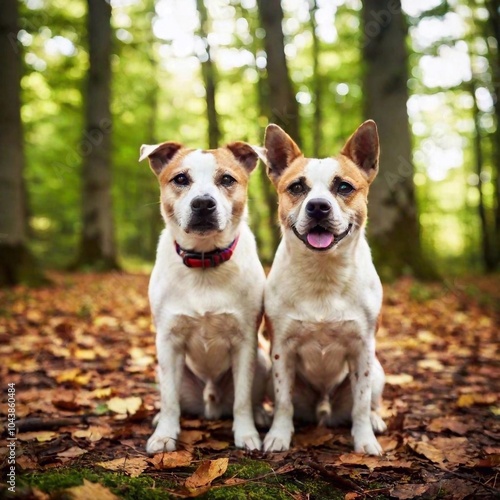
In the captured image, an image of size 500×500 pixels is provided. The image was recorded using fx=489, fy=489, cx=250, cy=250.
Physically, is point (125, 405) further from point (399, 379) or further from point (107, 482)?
point (399, 379)

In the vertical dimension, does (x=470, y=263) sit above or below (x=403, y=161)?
below

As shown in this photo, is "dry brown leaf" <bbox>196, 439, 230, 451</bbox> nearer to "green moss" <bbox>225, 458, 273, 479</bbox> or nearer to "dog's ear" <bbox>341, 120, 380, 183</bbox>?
"green moss" <bbox>225, 458, 273, 479</bbox>

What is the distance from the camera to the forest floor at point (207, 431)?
2363mm

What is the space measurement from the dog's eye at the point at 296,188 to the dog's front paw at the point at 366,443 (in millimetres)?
1577

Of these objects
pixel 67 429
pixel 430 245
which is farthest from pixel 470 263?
pixel 67 429

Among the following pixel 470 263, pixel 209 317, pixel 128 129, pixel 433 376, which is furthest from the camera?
pixel 470 263

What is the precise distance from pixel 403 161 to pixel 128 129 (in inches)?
467

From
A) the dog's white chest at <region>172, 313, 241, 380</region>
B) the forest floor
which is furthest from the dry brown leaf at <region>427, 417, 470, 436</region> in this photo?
the dog's white chest at <region>172, 313, 241, 380</region>

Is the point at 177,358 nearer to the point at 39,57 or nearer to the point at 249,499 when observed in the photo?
the point at 249,499

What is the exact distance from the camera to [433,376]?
15.3 feet

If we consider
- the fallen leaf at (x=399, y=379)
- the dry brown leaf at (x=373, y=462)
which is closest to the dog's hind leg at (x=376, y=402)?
the dry brown leaf at (x=373, y=462)

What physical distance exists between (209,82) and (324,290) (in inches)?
451

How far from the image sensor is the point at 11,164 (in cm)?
888

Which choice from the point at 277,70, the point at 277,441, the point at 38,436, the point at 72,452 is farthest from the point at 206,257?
the point at 277,70
